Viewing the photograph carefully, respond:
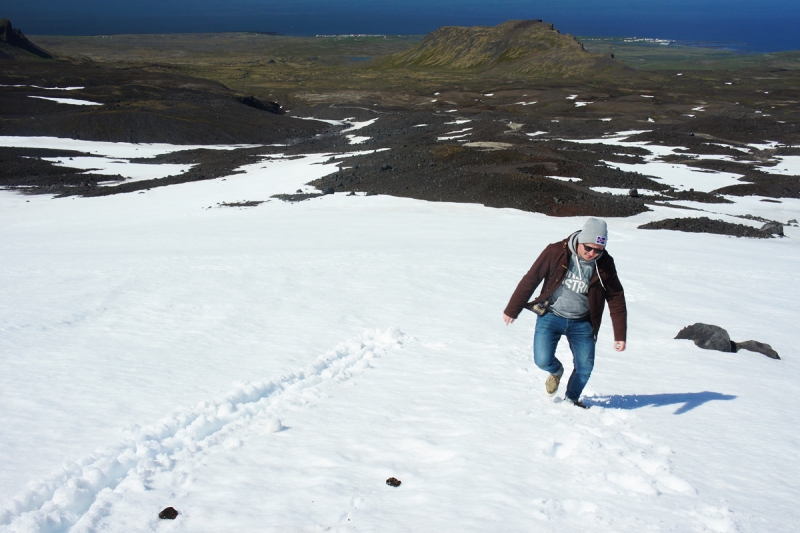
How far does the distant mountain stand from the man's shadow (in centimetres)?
12535

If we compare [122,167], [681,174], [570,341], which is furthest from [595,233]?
[122,167]

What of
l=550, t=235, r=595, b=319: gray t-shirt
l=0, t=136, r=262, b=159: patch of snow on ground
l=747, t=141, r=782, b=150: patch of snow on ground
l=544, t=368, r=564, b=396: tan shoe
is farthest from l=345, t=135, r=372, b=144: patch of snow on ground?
l=550, t=235, r=595, b=319: gray t-shirt

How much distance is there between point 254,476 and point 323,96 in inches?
3454

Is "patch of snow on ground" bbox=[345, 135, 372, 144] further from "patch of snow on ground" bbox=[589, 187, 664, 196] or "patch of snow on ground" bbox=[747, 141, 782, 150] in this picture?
"patch of snow on ground" bbox=[747, 141, 782, 150]

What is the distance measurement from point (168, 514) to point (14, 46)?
13651cm

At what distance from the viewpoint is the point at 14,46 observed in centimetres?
11488

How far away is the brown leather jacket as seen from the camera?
18.6 ft

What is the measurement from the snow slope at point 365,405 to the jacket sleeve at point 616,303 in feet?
2.79

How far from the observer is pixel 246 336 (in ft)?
28.5

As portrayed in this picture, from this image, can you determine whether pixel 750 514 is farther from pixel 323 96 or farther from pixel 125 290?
pixel 323 96

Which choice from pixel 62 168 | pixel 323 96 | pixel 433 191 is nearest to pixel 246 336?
pixel 433 191

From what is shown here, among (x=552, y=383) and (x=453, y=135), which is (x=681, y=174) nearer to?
(x=453, y=135)

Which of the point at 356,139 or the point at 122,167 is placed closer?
the point at 122,167

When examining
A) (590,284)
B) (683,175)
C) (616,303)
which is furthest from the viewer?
(683,175)
